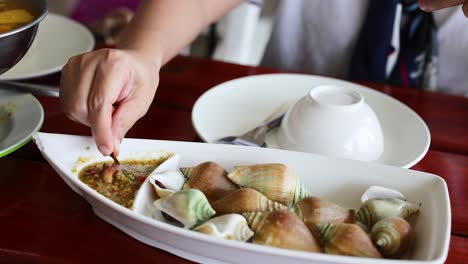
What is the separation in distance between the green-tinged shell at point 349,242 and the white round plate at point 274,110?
20cm

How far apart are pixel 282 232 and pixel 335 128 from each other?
0.78ft

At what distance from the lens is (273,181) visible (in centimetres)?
55

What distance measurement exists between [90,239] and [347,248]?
23 cm

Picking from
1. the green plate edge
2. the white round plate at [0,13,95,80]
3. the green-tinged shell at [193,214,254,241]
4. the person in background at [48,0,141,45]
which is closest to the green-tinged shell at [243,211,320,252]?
the green-tinged shell at [193,214,254,241]

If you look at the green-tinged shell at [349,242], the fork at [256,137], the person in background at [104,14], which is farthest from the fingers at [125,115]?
the person in background at [104,14]

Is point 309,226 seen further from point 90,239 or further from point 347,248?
point 90,239

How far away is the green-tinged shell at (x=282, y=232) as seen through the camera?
48 centimetres

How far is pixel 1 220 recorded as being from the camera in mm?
573

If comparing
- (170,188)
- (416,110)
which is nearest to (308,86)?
(416,110)

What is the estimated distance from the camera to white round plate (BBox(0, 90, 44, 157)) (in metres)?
0.65

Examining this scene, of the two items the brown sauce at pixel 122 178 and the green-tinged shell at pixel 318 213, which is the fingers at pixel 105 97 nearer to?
the brown sauce at pixel 122 178

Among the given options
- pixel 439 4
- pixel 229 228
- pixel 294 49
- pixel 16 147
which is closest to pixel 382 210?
pixel 229 228

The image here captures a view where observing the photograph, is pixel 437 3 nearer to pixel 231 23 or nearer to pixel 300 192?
pixel 300 192

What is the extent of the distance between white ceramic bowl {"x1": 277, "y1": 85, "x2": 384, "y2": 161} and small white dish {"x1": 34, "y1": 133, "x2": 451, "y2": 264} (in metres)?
0.10
